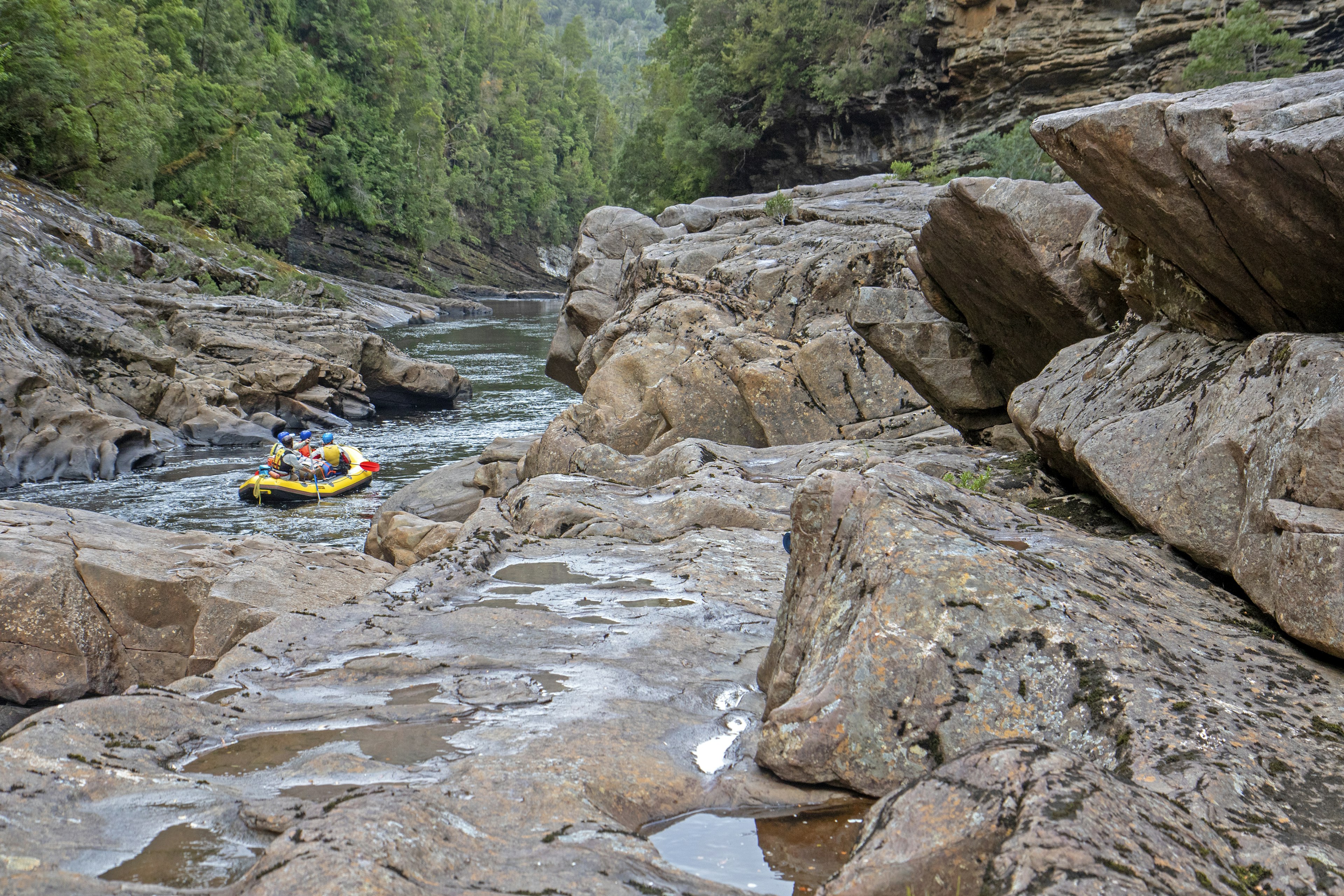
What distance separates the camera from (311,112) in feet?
226

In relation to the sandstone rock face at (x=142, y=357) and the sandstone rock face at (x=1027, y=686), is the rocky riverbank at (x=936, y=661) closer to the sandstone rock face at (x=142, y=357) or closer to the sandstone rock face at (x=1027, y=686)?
the sandstone rock face at (x=1027, y=686)

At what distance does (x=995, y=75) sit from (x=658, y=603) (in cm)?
3745

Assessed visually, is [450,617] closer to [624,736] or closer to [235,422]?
[624,736]

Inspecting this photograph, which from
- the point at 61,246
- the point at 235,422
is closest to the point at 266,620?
the point at 235,422

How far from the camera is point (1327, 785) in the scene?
3123mm

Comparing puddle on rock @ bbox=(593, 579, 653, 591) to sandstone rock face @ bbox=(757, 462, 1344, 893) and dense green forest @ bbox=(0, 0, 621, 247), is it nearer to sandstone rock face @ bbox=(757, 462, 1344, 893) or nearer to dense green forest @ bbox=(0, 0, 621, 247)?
sandstone rock face @ bbox=(757, 462, 1344, 893)

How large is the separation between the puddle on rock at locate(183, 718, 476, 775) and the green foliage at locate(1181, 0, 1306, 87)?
2951 centimetres

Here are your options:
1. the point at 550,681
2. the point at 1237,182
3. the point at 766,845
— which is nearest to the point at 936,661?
the point at 766,845

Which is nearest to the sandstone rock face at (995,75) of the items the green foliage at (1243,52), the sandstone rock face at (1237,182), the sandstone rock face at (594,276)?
the green foliage at (1243,52)

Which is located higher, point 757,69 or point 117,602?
point 757,69

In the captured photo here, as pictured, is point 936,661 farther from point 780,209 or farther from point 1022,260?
point 780,209

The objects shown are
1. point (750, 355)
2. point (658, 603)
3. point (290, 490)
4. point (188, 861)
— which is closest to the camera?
point (188, 861)

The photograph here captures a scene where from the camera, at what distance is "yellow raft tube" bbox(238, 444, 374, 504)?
682 inches

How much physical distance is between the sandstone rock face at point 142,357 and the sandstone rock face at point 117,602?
11.5 metres
